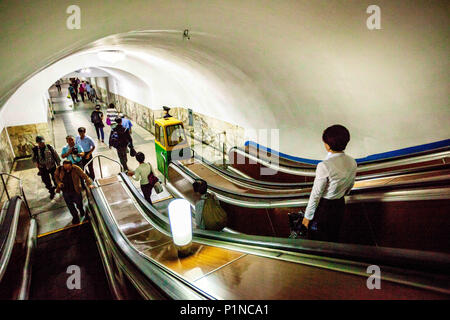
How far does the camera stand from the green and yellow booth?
7.45m

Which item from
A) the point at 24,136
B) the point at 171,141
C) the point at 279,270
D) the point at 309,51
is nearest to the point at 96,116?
the point at 24,136

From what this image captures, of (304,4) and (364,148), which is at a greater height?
(304,4)

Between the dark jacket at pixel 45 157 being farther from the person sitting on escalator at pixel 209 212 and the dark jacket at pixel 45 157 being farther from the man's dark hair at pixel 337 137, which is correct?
the man's dark hair at pixel 337 137

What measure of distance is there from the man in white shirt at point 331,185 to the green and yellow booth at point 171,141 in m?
5.67

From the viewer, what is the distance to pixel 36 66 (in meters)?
2.95

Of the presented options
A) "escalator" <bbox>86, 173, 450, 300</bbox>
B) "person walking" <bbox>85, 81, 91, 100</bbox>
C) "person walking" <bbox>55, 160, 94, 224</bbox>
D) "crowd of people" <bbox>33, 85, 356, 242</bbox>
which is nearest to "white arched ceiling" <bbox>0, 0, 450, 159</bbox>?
"person walking" <bbox>55, 160, 94, 224</bbox>

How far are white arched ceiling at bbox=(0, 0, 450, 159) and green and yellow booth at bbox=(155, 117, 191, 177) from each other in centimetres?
229

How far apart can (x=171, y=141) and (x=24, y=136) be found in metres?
6.39

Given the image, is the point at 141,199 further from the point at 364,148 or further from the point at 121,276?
the point at 364,148

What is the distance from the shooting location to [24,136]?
928cm

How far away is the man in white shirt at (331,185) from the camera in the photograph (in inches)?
89.8

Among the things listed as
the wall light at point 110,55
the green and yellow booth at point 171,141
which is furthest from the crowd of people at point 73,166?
the wall light at point 110,55

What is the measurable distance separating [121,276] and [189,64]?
7.39 m
